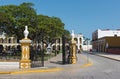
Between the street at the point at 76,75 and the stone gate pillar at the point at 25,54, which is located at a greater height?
the stone gate pillar at the point at 25,54

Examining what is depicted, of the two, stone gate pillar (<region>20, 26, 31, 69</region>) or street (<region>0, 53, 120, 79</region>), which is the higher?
stone gate pillar (<region>20, 26, 31, 69</region>)

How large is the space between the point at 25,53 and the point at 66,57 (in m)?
9.80

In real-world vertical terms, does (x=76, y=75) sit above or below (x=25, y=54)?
below

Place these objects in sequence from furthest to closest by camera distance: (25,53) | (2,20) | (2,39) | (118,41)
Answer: (2,39)
(118,41)
(2,20)
(25,53)

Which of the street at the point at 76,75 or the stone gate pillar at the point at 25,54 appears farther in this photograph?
the stone gate pillar at the point at 25,54

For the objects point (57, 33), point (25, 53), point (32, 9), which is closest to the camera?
point (25, 53)

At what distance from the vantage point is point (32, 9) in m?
62.6

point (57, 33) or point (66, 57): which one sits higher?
point (57, 33)

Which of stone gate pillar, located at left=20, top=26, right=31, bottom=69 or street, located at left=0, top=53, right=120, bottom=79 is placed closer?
street, located at left=0, top=53, right=120, bottom=79

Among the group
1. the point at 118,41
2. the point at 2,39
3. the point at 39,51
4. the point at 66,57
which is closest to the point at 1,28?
the point at 66,57

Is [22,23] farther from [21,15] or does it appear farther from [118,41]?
[118,41]

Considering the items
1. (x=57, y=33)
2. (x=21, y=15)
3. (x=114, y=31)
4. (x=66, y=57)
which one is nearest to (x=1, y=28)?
(x=21, y=15)

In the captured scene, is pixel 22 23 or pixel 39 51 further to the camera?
pixel 22 23

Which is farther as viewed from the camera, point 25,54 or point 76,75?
point 25,54
